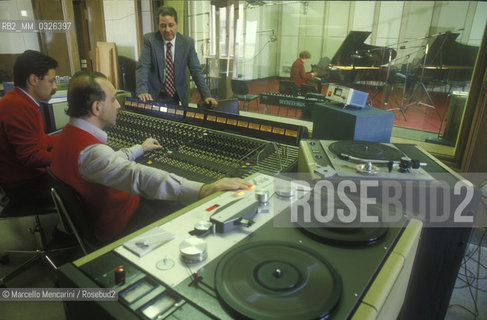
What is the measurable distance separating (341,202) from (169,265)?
50cm

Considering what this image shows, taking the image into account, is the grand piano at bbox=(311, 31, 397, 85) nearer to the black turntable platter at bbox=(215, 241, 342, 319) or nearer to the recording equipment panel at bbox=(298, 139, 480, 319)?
the recording equipment panel at bbox=(298, 139, 480, 319)

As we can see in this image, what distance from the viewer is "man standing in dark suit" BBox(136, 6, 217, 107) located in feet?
8.58

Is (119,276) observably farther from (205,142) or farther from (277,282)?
(205,142)

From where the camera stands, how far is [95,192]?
1239 mm

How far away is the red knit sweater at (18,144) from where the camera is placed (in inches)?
69.2

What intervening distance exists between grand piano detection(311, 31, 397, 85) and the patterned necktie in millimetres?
1613

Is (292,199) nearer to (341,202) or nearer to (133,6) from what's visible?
(341,202)

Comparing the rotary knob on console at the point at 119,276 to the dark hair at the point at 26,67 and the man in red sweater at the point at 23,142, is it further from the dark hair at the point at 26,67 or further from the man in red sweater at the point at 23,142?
the dark hair at the point at 26,67

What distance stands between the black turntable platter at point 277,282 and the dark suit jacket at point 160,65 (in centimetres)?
214

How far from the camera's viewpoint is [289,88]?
12.8ft

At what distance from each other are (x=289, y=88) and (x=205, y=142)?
8.54 feet

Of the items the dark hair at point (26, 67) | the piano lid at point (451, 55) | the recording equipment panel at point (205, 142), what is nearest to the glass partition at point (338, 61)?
the piano lid at point (451, 55)

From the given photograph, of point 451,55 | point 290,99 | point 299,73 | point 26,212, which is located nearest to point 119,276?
point 26,212

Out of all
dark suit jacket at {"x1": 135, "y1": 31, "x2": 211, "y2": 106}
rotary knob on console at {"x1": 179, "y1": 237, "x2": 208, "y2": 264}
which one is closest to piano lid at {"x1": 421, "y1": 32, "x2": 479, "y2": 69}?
dark suit jacket at {"x1": 135, "y1": 31, "x2": 211, "y2": 106}
